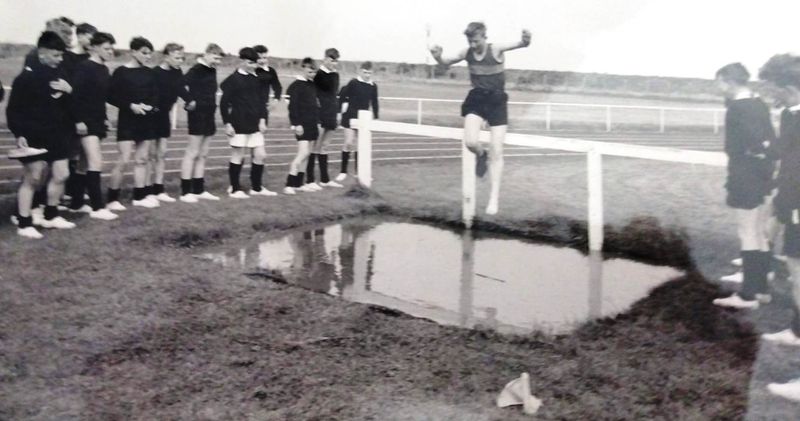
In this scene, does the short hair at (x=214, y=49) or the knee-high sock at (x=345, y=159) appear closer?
the short hair at (x=214, y=49)

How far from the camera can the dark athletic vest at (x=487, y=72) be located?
6.83 ft

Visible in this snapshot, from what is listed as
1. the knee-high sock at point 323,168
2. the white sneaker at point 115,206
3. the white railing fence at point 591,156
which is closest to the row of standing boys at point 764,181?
the white railing fence at point 591,156

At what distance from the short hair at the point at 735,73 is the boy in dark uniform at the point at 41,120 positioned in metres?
1.82

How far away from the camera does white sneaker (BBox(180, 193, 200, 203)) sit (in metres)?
3.38

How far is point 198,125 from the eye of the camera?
11.7 ft

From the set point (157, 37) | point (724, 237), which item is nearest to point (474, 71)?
point (724, 237)

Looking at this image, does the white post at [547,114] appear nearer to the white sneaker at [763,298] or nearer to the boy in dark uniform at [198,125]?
the white sneaker at [763,298]

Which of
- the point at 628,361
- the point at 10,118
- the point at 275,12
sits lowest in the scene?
the point at 628,361

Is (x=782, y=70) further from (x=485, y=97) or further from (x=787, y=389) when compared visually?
(x=485, y=97)

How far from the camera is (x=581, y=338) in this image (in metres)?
2.02

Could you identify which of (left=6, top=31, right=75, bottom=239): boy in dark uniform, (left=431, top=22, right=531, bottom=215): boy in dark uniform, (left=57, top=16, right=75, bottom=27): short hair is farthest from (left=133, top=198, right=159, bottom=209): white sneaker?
(left=431, top=22, right=531, bottom=215): boy in dark uniform

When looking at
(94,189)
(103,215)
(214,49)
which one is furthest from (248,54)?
(103,215)

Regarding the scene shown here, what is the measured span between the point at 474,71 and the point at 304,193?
2.07 meters

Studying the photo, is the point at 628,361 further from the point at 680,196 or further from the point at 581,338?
the point at 680,196
